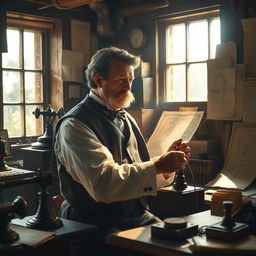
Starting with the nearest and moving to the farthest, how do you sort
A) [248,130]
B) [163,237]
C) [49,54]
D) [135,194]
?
[163,237] < [135,194] < [248,130] < [49,54]

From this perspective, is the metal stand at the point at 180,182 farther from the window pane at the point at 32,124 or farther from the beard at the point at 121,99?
the window pane at the point at 32,124

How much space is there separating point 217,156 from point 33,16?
223 cm

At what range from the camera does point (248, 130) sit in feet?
13.3

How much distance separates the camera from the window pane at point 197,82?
181 inches

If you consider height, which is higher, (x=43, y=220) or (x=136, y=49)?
(x=136, y=49)

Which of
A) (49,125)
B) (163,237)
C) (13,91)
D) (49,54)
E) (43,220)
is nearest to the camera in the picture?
(163,237)

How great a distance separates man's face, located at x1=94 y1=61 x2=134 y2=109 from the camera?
2.98 meters

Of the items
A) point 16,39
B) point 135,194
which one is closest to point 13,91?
point 16,39

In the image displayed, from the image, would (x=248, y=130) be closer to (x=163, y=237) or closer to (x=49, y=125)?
(x=49, y=125)

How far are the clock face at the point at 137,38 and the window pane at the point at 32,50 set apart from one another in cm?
95

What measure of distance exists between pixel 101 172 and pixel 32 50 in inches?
109

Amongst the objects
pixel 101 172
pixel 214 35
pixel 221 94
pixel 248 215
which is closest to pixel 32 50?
pixel 214 35

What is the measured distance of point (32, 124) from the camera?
4.96m

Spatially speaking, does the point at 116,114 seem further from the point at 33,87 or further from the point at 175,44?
the point at 33,87
